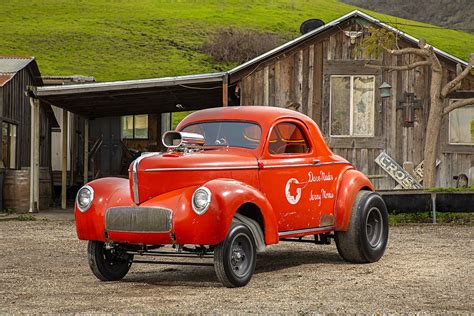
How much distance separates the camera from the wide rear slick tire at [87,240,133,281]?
365 inches

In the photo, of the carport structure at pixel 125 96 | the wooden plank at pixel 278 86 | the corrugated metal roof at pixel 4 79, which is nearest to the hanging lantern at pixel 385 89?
the wooden plank at pixel 278 86

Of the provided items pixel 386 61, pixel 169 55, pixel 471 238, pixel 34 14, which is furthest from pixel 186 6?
pixel 471 238

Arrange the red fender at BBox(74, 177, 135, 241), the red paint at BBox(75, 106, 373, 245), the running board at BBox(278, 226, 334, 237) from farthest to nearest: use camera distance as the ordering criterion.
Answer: the running board at BBox(278, 226, 334, 237), the red fender at BBox(74, 177, 135, 241), the red paint at BBox(75, 106, 373, 245)

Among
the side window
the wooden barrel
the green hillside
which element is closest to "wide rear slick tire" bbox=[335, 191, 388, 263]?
the side window

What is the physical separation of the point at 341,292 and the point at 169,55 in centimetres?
7023

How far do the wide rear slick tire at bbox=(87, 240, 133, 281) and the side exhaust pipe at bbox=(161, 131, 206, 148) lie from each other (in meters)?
1.32

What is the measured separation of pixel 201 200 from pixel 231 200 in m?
0.32

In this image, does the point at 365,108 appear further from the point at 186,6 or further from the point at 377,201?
the point at 186,6

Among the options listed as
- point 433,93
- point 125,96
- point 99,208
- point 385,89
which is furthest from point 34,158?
point 99,208

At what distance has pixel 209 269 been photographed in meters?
10.6

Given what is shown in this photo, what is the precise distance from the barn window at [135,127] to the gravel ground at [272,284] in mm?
19568

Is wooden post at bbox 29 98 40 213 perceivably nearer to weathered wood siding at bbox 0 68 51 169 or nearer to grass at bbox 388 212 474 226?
weathered wood siding at bbox 0 68 51 169

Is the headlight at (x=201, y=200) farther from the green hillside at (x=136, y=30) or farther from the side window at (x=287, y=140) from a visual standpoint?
the green hillside at (x=136, y=30)

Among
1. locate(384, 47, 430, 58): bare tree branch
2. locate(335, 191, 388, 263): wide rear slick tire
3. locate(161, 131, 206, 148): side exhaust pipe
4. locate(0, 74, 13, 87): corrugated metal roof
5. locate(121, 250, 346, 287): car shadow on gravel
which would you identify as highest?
locate(384, 47, 430, 58): bare tree branch
